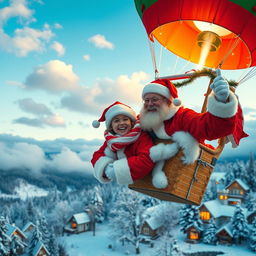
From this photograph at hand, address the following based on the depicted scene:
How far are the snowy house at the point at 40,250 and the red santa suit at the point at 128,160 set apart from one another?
1018 inches

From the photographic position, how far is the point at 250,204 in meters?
33.3

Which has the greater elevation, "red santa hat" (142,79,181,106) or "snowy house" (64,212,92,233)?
"red santa hat" (142,79,181,106)

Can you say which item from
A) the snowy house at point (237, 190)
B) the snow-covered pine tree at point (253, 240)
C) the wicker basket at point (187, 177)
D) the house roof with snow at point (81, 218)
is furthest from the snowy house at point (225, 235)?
the wicker basket at point (187, 177)

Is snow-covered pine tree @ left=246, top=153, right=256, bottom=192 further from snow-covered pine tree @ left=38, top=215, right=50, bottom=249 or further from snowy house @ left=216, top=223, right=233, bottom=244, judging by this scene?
snow-covered pine tree @ left=38, top=215, right=50, bottom=249

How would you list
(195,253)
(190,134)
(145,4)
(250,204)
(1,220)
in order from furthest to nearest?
(250,204), (195,253), (1,220), (145,4), (190,134)

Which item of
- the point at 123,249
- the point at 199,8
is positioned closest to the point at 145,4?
the point at 199,8

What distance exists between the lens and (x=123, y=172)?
4.05m

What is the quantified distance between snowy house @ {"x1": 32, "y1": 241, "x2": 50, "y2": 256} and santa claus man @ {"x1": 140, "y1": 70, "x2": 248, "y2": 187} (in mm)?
26498

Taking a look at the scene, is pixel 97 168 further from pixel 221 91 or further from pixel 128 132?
pixel 221 91

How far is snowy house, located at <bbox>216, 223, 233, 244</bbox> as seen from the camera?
29.1 m

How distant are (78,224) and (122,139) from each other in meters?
39.0

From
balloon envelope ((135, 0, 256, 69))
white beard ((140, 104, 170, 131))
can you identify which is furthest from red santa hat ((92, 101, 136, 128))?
balloon envelope ((135, 0, 256, 69))

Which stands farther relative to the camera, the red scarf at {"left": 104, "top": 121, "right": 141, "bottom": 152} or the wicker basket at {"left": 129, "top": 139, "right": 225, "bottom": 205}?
the red scarf at {"left": 104, "top": 121, "right": 141, "bottom": 152}

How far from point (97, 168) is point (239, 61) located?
370 centimetres
